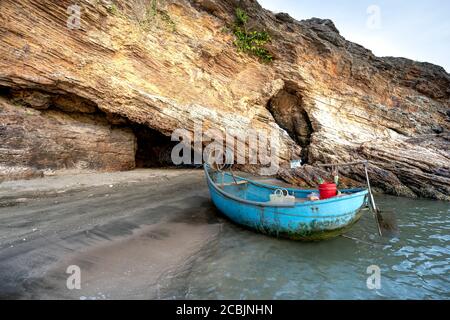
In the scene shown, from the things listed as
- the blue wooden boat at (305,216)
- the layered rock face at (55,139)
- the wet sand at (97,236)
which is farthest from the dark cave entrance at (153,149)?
the blue wooden boat at (305,216)

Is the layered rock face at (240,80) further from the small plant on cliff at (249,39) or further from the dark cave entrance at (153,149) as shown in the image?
the dark cave entrance at (153,149)

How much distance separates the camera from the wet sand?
14.4 feet

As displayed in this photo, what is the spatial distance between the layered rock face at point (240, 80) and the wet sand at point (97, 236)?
4.28 m

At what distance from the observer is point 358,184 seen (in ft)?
48.1

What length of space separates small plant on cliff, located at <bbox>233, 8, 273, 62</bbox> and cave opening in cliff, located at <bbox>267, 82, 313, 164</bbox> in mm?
2862

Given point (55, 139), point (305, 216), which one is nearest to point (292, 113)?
point (305, 216)

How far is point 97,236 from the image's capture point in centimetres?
616

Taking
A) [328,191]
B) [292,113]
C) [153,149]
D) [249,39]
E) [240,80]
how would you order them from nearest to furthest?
[328,191] < [240,80] < [249,39] < [292,113] < [153,149]

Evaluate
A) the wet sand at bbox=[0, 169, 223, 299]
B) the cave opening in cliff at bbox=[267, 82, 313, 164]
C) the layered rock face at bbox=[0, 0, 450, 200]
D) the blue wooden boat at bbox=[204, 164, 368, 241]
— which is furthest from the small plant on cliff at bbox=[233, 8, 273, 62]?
the blue wooden boat at bbox=[204, 164, 368, 241]

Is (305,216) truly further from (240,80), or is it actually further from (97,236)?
(240,80)

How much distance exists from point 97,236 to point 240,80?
13543 mm

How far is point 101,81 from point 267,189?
9.98 meters

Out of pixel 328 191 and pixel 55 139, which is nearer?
pixel 328 191
